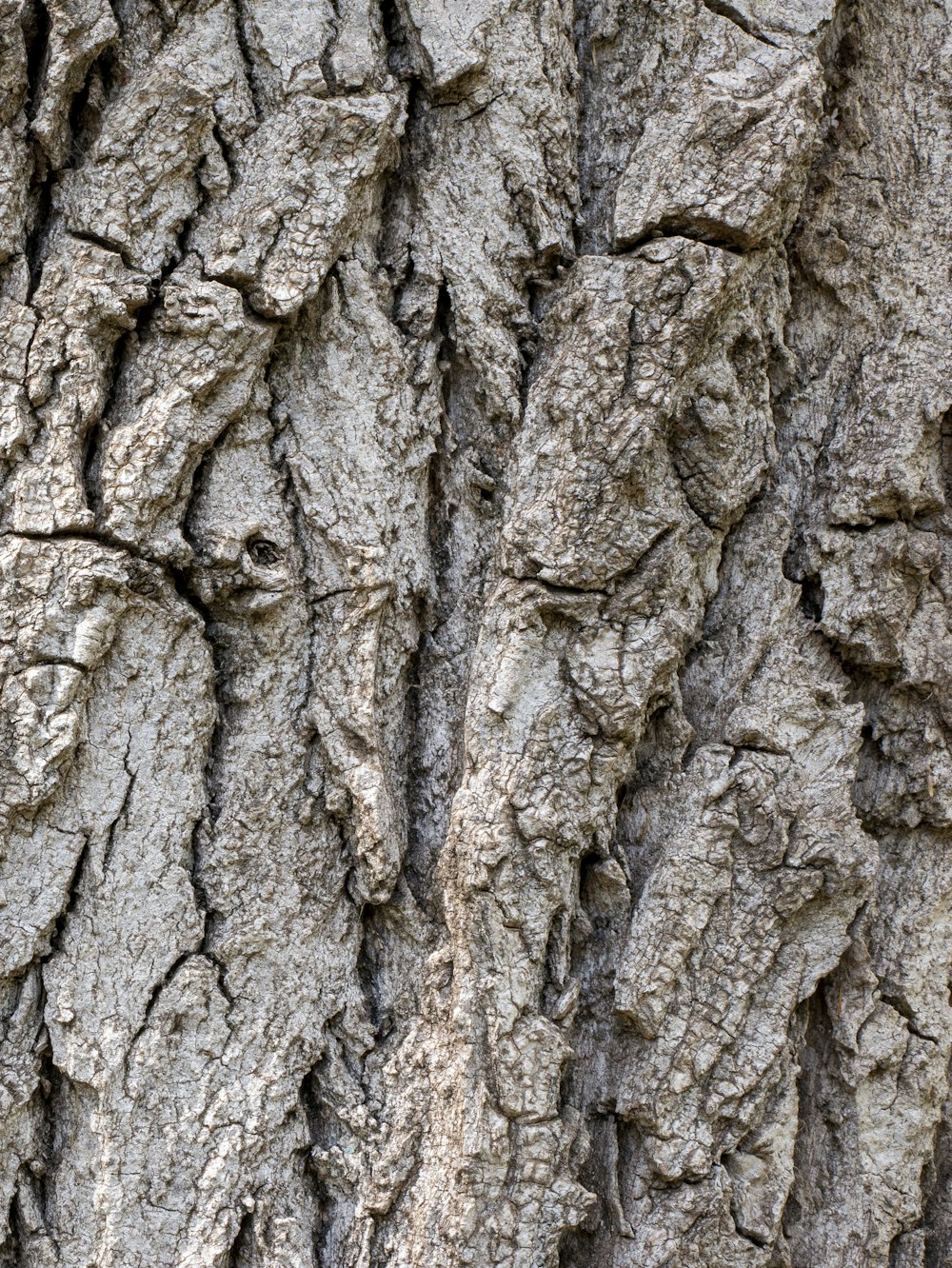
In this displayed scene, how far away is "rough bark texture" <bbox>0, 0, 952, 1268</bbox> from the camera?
4.30 ft

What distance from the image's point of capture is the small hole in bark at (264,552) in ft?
4.47

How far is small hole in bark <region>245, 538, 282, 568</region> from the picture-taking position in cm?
136

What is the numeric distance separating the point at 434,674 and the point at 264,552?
307 mm

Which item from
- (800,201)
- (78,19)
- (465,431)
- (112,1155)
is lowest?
(112,1155)

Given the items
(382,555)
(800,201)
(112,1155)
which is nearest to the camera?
(112,1155)

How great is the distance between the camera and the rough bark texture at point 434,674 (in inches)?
51.6

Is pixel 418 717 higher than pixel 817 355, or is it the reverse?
pixel 817 355

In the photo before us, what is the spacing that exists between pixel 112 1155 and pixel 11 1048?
0.66 ft

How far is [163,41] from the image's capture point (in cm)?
139

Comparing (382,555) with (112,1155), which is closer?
(112,1155)

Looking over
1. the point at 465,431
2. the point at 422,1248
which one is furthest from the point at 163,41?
the point at 422,1248

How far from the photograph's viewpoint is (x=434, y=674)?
144 centimetres

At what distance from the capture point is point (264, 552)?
4.50ft

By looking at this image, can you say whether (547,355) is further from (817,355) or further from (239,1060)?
(239,1060)
